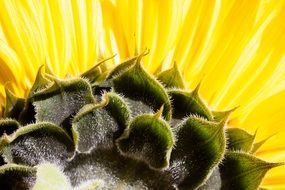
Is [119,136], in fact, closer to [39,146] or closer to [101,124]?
[101,124]

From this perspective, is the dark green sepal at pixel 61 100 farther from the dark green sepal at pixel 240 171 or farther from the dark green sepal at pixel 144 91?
the dark green sepal at pixel 240 171

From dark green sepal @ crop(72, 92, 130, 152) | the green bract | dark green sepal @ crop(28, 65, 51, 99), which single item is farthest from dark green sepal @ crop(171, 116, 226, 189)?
dark green sepal @ crop(28, 65, 51, 99)

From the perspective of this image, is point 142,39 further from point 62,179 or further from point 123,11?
point 62,179

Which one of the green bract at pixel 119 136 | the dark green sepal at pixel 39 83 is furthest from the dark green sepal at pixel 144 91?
the dark green sepal at pixel 39 83

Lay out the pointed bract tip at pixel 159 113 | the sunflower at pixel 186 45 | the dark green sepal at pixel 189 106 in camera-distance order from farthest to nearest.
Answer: the sunflower at pixel 186 45, the dark green sepal at pixel 189 106, the pointed bract tip at pixel 159 113

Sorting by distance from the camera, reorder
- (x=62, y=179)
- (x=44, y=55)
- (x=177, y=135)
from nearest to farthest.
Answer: (x=62, y=179)
(x=177, y=135)
(x=44, y=55)

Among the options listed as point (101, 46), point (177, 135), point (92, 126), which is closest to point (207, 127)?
point (177, 135)

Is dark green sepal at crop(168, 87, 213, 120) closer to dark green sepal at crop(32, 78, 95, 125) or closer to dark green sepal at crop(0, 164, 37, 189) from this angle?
dark green sepal at crop(32, 78, 95, 125)
